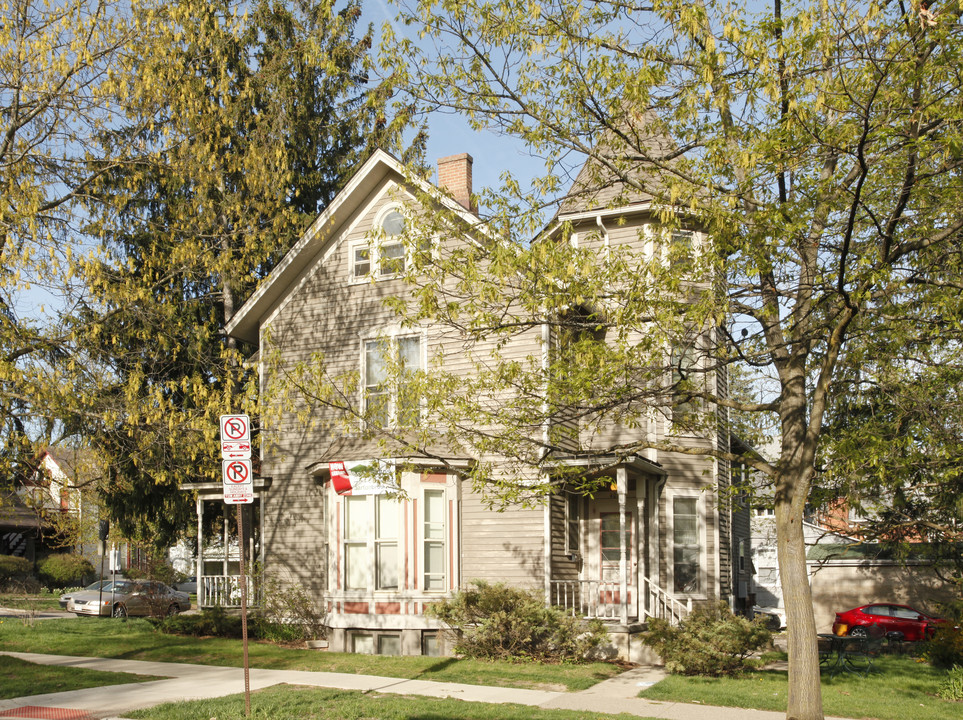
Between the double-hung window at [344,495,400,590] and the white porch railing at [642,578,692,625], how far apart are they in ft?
16.4

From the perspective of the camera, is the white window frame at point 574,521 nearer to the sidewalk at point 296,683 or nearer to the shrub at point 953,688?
the sidewalk at point 296,683

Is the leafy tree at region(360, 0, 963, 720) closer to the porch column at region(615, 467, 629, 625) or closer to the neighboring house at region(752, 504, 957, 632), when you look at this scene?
the porch column at region(615, 467, 629, 625)

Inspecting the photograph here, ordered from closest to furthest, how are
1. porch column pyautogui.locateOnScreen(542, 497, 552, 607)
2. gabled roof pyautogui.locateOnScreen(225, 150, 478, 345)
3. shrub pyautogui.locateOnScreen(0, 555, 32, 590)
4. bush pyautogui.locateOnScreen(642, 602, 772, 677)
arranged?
bush pyautogui.locateOnScreen(642, 602, 772, 677), porch column pyautogui.locateOnScreen(542, 497, 552, 607), gabled roof pyautogui.locateOnScreen(225, 150, 478, 345), shrub pyautogui.locateOnScreen(0, 555, 32, 590)

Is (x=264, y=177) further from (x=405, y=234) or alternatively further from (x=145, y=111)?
(x=405, y=234)

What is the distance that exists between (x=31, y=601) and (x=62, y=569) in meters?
20.6

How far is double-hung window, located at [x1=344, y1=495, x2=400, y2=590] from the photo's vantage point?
1764cm

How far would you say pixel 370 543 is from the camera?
57.9ft

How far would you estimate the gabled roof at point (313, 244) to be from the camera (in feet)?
64.1

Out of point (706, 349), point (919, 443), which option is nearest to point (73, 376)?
point (706, 349)

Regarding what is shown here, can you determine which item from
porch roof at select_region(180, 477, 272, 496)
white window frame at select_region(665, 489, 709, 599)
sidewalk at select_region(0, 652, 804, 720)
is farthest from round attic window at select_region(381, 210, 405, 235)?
sidewalk at select_region(0, 652, 804, 720)

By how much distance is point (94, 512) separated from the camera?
33.9 m

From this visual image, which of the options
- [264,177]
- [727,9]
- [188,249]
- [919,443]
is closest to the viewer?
[727,9]

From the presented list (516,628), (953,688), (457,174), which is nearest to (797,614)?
(953,688)

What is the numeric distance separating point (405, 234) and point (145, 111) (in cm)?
647
